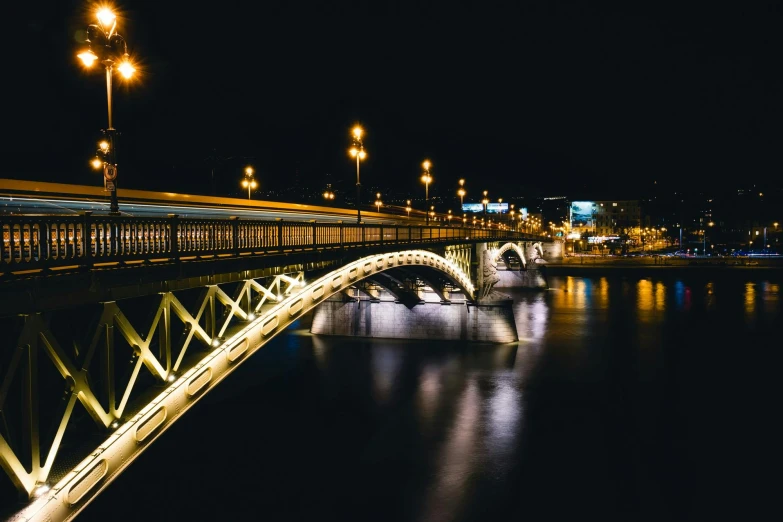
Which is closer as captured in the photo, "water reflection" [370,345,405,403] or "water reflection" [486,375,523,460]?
"water reflection" [486,375,523,460]

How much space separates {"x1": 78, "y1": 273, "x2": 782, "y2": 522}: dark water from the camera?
16438 mm

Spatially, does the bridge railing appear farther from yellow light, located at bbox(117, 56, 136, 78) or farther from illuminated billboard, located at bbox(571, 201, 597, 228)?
illuminated billboard, located at bbox(571, 201, 597, 228)

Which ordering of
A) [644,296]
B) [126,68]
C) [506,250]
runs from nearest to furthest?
[126,68] < [506,250] < [644,296]

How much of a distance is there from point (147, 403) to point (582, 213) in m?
179

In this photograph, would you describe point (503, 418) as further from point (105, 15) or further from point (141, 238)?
point (105, 15)

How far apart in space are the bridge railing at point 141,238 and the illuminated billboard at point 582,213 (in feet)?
545

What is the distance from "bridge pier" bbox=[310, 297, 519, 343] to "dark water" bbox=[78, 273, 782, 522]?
103 centimetres

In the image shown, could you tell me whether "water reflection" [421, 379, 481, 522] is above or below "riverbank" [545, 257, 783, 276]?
below

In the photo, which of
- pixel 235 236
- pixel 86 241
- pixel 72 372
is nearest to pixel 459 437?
pixel 235 236

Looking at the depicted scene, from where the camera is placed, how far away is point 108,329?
26.3 feet

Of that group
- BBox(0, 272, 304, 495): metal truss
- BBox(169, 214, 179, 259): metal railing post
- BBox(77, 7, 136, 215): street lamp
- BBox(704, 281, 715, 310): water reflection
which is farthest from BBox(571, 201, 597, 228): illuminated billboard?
BBox(0, 272, 304, 495): metal truss

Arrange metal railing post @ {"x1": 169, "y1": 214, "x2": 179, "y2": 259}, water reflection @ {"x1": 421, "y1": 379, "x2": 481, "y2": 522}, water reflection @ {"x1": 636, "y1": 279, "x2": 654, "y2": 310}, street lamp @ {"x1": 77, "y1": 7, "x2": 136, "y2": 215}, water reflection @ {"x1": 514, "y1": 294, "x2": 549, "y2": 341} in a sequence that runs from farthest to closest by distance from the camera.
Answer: water reflection @ {"x1": 636, "y1": 279, "x2": 654, "y2": 310}, water reflection @ {"x1": 514, "y1": 294, "x2": 549, "y2": 341}, water reflection @ {"x1": 421, "y1": 379, "x2": 481, "y2": 522}, metal railing post @ {"x1": 169, "y1": 214, "x2": 179, "y2": 259}, street lamp @ {"x1": 77, "y1": 7, "x2": 136, "y2": 215}

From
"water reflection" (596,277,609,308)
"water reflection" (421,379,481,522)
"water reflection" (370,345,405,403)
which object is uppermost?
"water reflection" (596,277,609,308)

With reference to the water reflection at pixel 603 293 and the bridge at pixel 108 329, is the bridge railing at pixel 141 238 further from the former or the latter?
the water reflection at pixel 603 293
